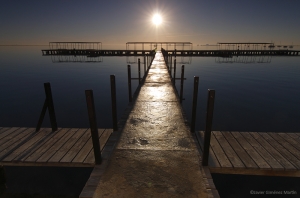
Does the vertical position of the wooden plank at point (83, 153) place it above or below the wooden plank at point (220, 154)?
below

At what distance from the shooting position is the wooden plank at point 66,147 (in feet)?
14.9

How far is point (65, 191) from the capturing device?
6.80m

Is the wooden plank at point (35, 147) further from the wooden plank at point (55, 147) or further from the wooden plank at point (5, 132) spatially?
the wooden plank at point (5, 132)

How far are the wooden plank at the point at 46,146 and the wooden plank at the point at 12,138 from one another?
1.11 meters

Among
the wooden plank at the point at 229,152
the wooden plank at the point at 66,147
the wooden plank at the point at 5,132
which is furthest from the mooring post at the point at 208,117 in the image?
the wooden plank at the point at 5,132

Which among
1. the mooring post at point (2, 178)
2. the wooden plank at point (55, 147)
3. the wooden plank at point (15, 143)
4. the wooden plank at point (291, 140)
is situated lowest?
the mooring post at point (2, 178)

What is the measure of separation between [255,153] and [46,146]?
6.04 m

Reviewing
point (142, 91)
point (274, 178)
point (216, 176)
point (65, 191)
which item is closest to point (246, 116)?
point (274, 178)

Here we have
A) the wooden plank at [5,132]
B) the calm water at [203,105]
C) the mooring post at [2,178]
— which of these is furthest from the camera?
the calm water at [203,105]

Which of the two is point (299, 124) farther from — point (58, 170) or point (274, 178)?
point (58, 170)

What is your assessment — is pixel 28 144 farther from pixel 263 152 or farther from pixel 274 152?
pixel 274 152

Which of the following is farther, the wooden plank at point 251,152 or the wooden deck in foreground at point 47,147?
the wooden deck in foreground at point 47,147

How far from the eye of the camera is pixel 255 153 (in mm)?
4688

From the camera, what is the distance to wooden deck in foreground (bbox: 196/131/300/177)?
4.13 m
